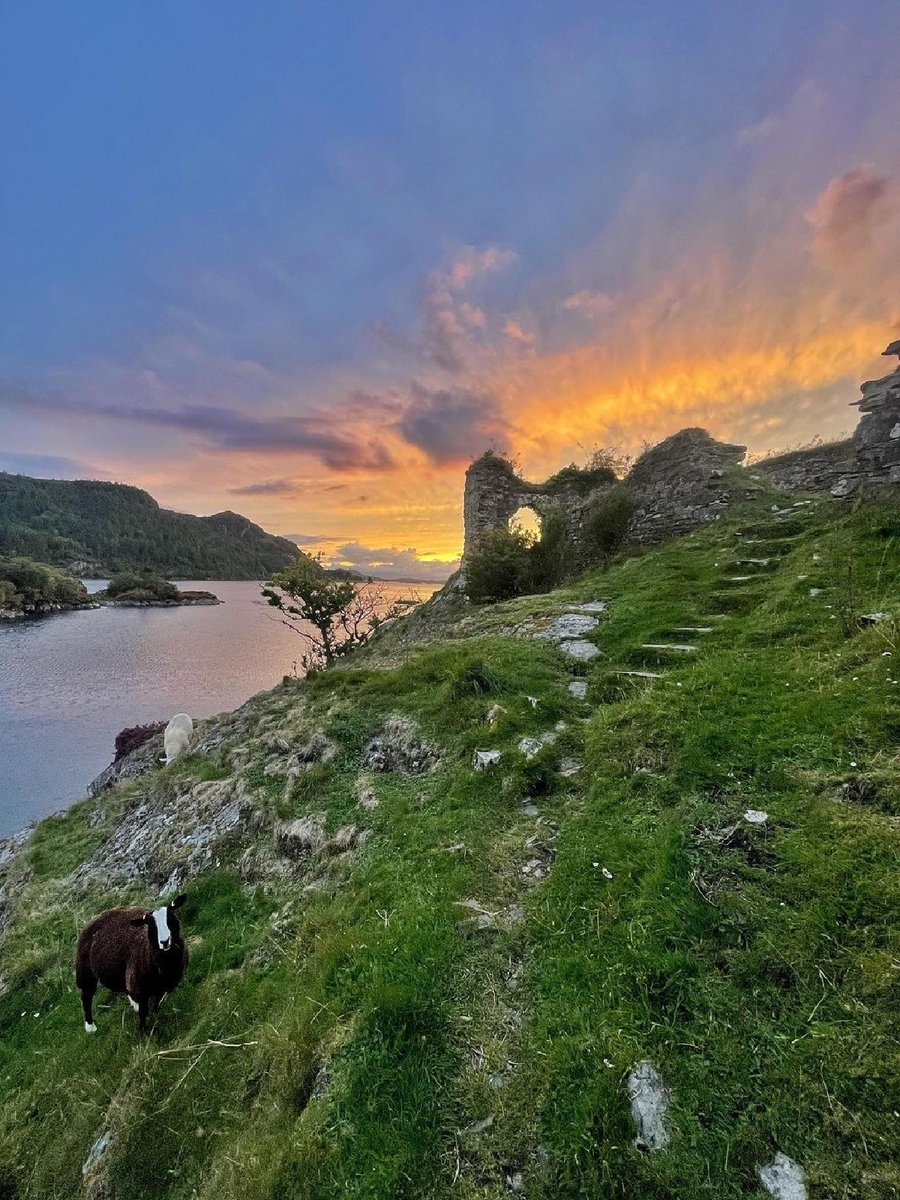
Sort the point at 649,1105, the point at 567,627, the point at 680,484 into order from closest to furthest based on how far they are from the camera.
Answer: the point at 649,1105 < the point at 567,627 < the point at 680,484

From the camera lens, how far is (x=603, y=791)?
4922 mm

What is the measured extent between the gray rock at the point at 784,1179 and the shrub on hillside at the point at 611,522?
16.4 m

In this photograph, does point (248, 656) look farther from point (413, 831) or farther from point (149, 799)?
point (413, 831)

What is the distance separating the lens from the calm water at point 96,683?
21.8m

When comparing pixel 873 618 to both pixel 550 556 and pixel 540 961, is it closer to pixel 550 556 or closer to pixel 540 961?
→ pixel 540 961

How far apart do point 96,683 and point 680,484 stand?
128 feet

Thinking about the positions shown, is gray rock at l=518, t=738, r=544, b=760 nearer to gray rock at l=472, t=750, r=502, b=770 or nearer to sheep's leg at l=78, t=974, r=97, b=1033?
gray rock at l=472, t=750, r=502, b=770

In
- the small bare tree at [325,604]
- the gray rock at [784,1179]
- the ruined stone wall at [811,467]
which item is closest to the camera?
the gray rock at [784,1179]

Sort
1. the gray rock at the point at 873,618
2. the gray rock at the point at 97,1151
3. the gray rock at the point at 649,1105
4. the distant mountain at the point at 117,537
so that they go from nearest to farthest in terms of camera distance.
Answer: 1. the gray rock at the point at 649,1105
2. the gray rock at the point at 97,1151
3. the gray rock at the point at 873,618
4. the distant mountain at the point at 117,537

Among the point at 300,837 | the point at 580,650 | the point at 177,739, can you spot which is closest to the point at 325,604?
the point at 177,739

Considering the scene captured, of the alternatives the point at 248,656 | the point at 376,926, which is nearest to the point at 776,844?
the point at 376,926

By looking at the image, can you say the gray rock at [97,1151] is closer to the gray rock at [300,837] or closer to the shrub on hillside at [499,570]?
the gray rock at [300,837]

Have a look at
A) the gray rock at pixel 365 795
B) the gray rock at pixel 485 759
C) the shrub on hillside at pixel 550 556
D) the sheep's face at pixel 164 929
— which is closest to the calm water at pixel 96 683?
the shrub on hillside at pixel 550 556

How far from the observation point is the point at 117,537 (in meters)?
172
